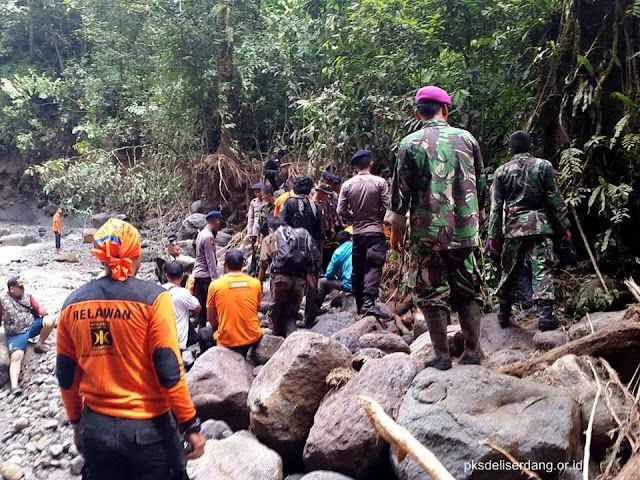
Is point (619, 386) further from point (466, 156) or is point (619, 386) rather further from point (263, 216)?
point (263, 216)

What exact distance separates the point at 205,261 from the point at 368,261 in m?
2.31

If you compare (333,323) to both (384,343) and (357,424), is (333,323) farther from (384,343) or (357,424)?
(357,424)

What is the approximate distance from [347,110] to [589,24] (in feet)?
12.5

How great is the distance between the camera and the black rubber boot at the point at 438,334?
3.62 metres

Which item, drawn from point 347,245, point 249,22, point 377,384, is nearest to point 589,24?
point 347,245

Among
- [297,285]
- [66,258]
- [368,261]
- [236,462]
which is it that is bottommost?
[66,258]

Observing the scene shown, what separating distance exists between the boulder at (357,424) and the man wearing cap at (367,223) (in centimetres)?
243

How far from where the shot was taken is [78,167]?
15086mm

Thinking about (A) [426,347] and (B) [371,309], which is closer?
(A) [426,347]

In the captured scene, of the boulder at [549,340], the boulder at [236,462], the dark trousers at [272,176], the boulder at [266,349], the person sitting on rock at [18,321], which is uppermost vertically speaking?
the boulder at [549,340]

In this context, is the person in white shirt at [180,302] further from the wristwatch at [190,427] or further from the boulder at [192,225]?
the boulder at [192,225]

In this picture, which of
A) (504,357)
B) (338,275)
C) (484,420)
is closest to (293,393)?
(484,420)

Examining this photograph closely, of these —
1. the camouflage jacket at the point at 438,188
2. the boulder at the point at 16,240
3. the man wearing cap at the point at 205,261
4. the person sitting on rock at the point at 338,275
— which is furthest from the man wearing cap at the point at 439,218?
the boulder at the point at 16,240

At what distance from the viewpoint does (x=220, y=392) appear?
4922mm
